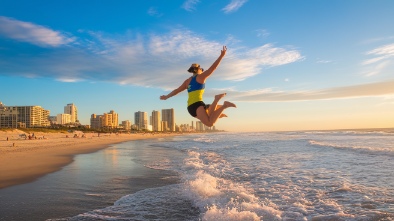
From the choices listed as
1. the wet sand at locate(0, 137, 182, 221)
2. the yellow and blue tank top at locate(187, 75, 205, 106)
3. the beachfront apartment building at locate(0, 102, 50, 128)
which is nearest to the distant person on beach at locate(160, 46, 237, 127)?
the yellow and blue tank top at locate(187, 75, 205, 106)

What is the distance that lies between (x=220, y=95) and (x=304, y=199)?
368 cm

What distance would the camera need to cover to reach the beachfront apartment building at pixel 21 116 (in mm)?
163075

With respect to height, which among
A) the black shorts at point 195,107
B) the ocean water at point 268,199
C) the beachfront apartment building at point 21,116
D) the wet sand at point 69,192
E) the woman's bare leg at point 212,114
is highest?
the beachfront apartment building at point 21,116

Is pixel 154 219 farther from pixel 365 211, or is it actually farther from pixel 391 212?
pixel 391 212

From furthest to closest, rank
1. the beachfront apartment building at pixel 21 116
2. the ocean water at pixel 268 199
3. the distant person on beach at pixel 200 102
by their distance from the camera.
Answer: the beachfront apartment building at pixel 21 116, the distant person on beach at pixel 200 102, the ocean water at pixel 268 199

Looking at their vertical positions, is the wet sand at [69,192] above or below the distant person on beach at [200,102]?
below

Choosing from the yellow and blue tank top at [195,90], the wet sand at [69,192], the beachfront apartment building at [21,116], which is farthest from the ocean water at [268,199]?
the beachfront apartment building at [21,116]

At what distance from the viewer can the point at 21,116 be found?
175750 millimetres

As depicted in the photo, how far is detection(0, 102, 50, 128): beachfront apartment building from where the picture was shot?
163075 millimetres

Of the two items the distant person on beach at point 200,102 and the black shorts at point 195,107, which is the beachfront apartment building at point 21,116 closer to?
the black shorts at point 195,107

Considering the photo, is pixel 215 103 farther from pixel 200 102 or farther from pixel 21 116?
pixel 21 116

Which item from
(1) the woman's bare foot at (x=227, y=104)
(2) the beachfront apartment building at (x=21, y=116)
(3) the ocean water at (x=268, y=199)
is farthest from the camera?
(2) the beachfront apartment building at (x=21, y=116)

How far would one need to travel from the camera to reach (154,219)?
5.93 metres

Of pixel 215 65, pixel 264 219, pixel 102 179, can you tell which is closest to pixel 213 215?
pixel 264 219
